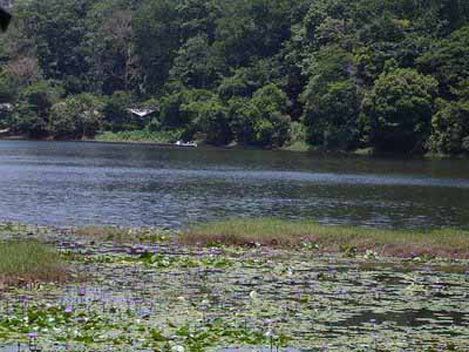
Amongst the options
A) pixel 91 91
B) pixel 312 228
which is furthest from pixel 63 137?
pixel 312 228

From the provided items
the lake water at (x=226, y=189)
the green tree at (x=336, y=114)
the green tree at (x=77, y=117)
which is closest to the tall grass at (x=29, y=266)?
the lake water at (x=226, y=189)

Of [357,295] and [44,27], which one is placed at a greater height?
[44,27]

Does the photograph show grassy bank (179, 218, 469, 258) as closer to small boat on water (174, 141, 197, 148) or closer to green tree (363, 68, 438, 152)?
green tree (363, 68, 438, 152)

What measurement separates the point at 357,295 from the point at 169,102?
105244 millimetres

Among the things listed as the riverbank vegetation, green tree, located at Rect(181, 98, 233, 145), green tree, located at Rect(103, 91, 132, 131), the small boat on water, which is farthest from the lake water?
green tree, located at Rect(103, 91, 132, 131)

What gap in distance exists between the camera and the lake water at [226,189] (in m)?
43.5

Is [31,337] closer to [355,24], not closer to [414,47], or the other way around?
[414,47]

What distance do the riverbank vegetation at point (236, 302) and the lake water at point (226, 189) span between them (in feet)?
36.9

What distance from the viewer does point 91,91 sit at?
476 ft

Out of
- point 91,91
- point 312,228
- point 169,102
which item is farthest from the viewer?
point 91,91

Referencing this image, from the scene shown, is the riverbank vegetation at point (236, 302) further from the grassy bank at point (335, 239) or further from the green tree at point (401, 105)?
the green tree at point (401, 105)

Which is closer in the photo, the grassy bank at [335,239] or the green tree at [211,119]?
the grassy bank at [335,239]

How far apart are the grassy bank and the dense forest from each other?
62.2 meters

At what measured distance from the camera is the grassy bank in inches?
1216
